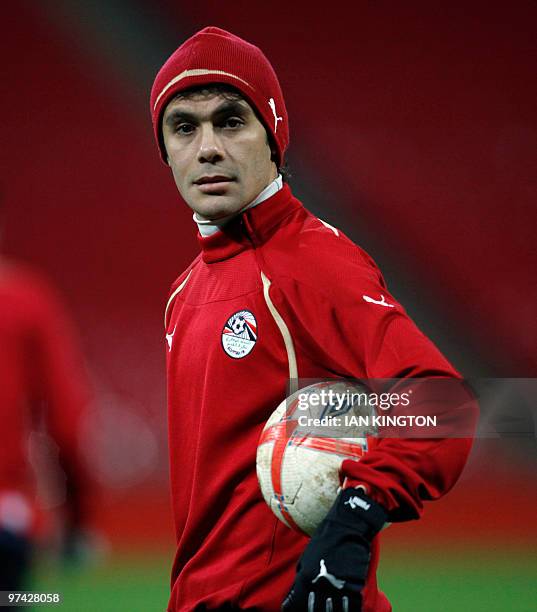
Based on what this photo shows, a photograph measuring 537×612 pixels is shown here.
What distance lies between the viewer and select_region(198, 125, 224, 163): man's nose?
1.60 metres

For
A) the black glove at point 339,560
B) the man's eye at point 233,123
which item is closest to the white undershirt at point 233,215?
the man's eye at point 233,123

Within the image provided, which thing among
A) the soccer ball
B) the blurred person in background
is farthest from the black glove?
the blurred person in background

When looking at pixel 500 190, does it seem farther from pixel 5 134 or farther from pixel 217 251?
pixel 217 251

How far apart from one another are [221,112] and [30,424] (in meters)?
1.23

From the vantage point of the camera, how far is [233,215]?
163cm

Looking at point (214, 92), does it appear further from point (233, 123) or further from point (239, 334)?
point (239, 334)

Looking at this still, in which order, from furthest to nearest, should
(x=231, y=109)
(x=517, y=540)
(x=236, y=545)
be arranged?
(x=517, y=540) → (x=231, y=109) → (x=236, y=545)

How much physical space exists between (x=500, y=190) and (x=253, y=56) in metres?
2.92

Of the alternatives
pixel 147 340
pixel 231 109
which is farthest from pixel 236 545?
pixel 147 340

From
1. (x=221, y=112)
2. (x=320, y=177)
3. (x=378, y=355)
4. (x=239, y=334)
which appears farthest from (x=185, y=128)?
(x=320, y=177)

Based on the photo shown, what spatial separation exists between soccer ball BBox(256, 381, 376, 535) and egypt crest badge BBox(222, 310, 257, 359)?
15 centimetres

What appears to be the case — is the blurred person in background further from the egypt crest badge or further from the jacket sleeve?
the jacket sleeve

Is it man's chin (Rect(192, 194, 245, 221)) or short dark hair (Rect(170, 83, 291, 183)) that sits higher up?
short dark hair (Rect(170, 83, 291, 183))

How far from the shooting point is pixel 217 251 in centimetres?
166
